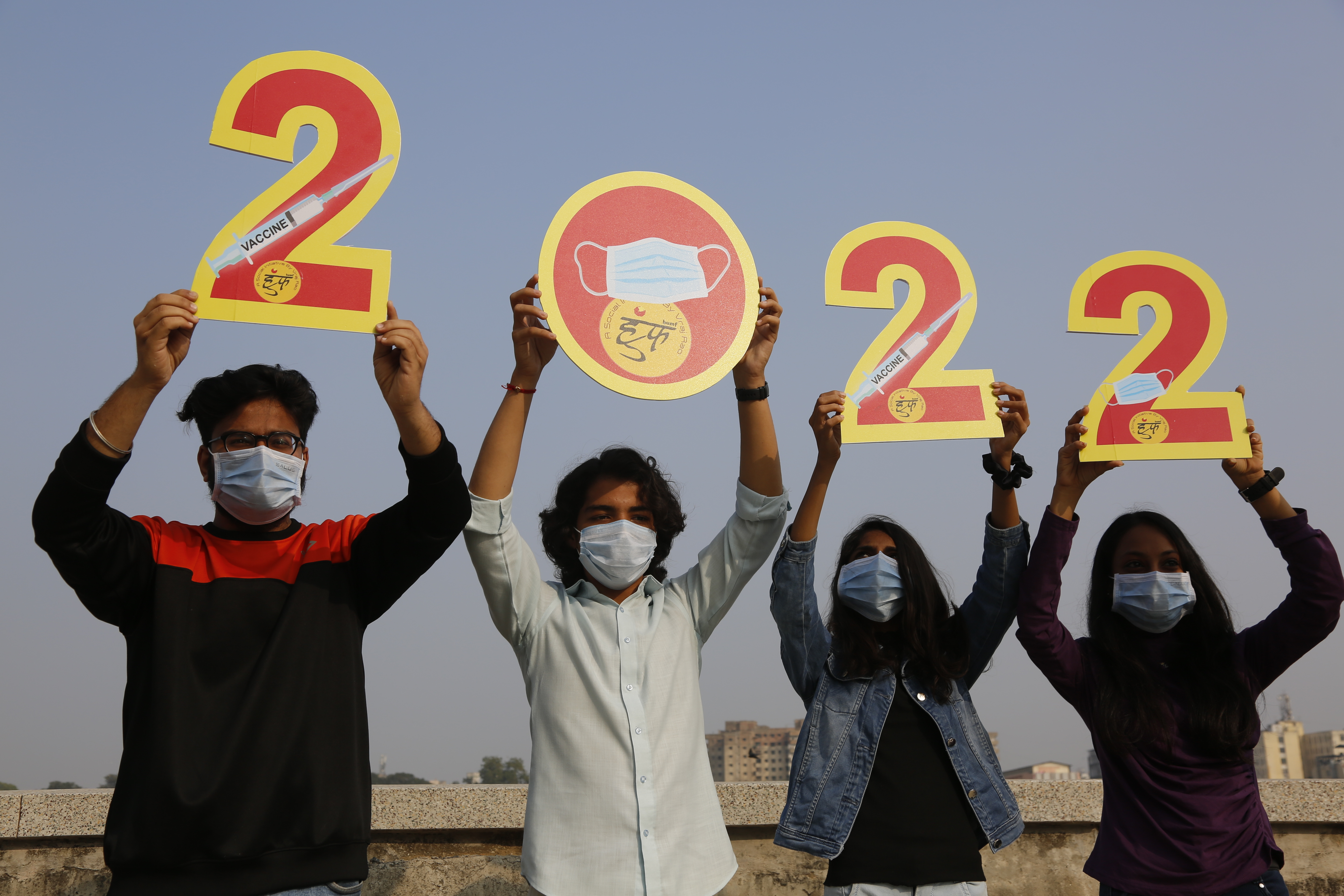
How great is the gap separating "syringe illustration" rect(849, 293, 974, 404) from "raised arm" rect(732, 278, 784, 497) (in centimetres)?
50

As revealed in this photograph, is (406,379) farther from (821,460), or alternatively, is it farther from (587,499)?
(821,460)

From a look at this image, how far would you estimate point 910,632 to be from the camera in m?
3.90

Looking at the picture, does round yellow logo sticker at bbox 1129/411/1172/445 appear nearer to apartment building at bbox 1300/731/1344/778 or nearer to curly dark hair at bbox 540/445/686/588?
curly dark hair at bbox 540/445/686/588

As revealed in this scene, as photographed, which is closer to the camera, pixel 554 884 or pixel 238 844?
pixel 238 844

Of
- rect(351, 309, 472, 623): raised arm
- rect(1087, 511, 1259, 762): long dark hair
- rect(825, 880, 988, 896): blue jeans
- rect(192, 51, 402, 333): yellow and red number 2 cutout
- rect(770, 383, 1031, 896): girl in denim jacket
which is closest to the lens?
rect(351, 309, 472, 623): raised arm

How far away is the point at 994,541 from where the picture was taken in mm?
4168

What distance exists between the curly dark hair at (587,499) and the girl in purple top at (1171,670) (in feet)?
4.81

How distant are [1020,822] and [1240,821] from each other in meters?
0.91

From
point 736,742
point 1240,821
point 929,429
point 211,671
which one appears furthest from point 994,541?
point 736,742

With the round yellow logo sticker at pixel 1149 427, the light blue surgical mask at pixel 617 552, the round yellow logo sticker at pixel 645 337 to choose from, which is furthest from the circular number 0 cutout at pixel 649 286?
the round yellow logo sticker at pixel 1149 427

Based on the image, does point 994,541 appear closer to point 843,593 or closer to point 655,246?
point 843,593

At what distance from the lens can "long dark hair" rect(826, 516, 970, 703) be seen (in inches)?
152

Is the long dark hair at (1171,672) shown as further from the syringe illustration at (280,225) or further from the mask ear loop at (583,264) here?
the syringe illustration at (280,225)

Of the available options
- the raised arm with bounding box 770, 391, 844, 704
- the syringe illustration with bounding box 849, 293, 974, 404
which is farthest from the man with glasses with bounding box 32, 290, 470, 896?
the syringe illustration with bounding box 849, 293, 974, 404
